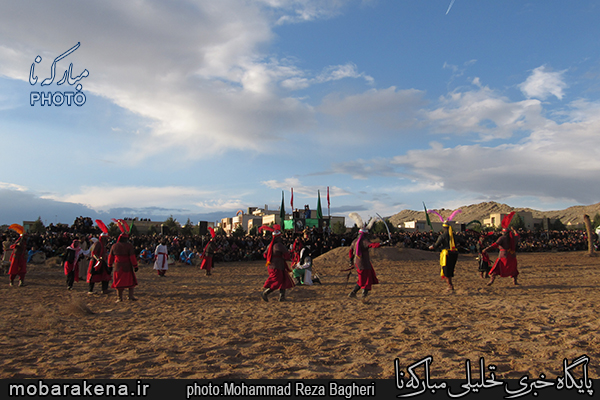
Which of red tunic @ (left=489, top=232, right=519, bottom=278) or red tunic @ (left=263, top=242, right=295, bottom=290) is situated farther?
red tunic @ (left=489, top=232, right=519, bottom=278)

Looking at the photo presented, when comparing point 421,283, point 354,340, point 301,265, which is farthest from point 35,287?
point 421,283

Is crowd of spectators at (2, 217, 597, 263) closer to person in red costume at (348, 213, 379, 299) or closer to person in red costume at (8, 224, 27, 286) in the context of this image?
person in red costume at (8, 224, 27, 286)

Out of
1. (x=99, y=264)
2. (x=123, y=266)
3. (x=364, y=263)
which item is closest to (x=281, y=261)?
(x=364, y=263)

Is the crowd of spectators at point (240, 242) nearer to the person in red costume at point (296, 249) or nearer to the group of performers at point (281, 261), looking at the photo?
the person in red costume at point (296, 249)

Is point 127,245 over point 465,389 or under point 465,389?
over

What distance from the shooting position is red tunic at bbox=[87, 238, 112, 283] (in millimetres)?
9984

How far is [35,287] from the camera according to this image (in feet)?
38.8

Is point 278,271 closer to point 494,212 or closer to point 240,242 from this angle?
point 240,242

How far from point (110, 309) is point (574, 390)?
7899 millimetres

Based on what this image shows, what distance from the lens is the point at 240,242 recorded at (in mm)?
26719

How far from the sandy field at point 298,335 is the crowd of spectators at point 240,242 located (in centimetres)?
1126

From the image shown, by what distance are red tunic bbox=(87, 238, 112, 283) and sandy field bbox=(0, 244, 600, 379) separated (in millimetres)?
559

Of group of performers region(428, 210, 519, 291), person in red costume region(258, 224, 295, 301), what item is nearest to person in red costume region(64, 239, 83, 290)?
person in red costume region(258, 224, 295, 301)

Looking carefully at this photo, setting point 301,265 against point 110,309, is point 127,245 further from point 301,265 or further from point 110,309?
point 301,265
